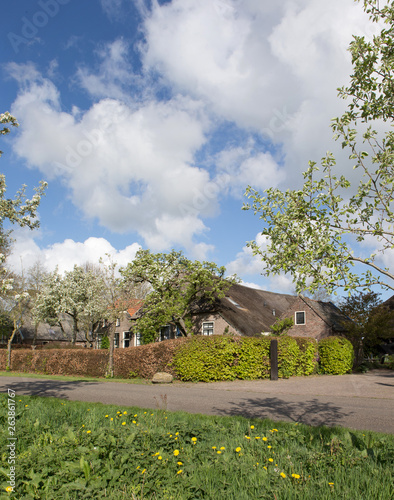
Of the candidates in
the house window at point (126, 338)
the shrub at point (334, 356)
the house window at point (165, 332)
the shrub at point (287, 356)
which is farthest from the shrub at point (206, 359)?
the house window at point (126, 338)

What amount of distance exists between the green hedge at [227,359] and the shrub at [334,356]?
12.2ft

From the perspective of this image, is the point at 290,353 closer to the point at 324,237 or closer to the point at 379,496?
the point at 324,237

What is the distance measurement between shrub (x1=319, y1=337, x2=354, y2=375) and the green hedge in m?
3.71

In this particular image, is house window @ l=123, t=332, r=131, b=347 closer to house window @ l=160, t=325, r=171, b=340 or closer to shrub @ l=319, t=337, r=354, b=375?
house window @ l=160, t=325, r=171, b=340

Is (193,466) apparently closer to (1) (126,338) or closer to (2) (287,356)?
(2) (287,356)

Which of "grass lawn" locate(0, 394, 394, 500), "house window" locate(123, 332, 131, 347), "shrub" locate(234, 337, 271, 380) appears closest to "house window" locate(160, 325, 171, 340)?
"house window" locate(123, 332, 131, 347)

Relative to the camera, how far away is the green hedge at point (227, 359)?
19.0m

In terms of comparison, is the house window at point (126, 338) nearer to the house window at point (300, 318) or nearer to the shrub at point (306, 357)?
the house window at point (300, 318)

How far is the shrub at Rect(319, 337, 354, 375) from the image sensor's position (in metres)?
23.6

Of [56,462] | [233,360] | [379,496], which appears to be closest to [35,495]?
[56,462]

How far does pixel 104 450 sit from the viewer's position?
4332mm

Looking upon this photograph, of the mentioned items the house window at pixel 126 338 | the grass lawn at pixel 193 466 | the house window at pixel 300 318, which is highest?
the house window at pixel 300 318

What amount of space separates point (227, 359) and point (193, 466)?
51.5ft

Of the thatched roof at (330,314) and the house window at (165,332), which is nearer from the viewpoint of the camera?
the thatched roof at (330,314)
